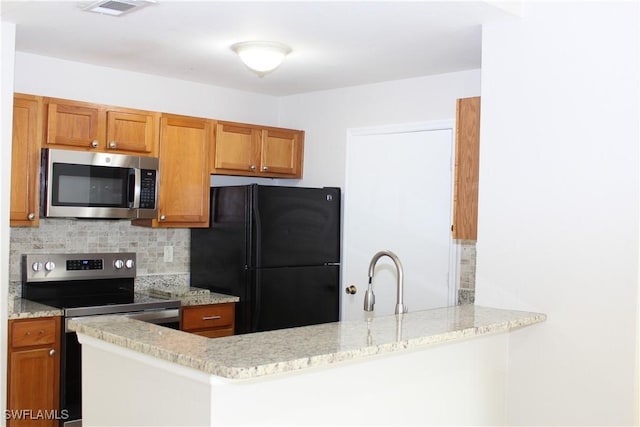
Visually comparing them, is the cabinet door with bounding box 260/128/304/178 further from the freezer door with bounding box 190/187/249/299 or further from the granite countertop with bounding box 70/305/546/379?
the granite countertop with bounding box 70/305/546/379

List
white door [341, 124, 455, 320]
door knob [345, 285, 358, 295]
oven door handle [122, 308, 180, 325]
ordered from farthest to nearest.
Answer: door knob [345, 285, 358, 295] < white door [341, 124, 455, 320] < oven door handle [122, 308, 180, 325]

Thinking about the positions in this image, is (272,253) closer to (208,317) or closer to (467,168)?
(208,317)

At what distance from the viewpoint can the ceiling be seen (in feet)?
10.0

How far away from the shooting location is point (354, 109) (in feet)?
16.4

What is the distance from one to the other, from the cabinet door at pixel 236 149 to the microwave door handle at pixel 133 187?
22.8 inches

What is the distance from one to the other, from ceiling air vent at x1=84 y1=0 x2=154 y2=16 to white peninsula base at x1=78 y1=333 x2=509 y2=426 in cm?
140

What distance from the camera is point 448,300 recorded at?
439cm

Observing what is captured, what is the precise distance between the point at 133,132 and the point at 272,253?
115cm

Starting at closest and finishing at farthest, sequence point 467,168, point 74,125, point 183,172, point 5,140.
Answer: point 467,168 < point 5,140 < point 74,125 < point 183,172

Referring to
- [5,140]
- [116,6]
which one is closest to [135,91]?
[5,140]

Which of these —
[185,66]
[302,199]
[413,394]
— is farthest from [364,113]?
[413,394]

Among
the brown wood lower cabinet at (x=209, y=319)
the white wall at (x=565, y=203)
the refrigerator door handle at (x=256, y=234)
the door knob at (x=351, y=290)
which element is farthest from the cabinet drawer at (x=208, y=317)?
the white wall at (x=565, y=203)

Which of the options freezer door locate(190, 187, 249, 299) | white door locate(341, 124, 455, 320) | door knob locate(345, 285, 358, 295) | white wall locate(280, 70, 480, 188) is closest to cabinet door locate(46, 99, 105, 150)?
freezer door locate(190, 187, 249, 299)

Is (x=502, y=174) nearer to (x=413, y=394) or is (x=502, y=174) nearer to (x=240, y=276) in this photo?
(x=413, y=394)
